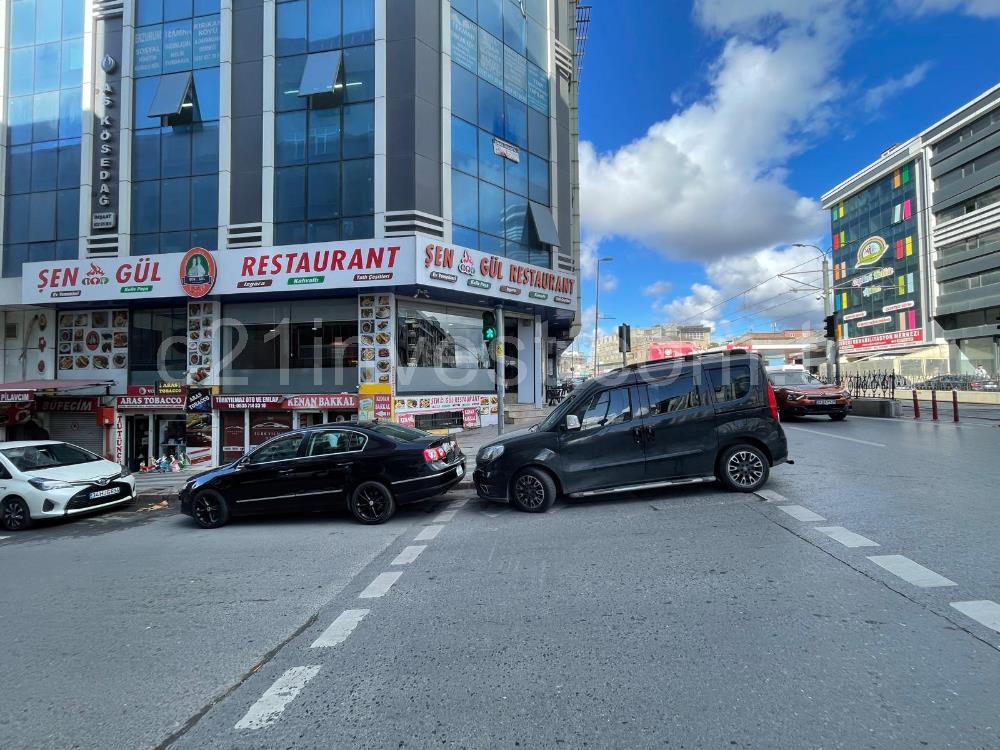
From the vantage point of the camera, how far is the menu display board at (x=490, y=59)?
19078 mm

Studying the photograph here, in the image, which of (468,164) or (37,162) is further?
(37,162)

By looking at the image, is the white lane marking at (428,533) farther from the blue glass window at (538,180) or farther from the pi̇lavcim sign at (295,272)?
the blue glass window at (538,180)

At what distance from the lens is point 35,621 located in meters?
4.54

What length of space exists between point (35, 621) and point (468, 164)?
55.5ft

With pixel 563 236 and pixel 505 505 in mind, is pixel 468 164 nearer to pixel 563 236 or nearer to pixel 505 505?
pixel 563 236

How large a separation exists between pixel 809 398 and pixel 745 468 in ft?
37.9

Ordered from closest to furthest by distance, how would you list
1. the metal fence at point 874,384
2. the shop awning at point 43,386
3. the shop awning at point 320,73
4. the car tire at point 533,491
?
the car tire at point 533,491
the shop awning at point 43,386
the shop awning at point 320,73
the metal fence at point 874,384

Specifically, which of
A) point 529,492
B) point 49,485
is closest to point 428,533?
point 529,492

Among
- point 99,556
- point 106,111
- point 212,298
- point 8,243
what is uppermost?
point 106,111

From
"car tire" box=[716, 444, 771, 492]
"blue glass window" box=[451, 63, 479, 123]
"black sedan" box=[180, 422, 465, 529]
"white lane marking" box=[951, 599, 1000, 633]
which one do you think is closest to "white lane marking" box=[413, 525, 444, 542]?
"black sedan" box=[180, 422, 465, 529]

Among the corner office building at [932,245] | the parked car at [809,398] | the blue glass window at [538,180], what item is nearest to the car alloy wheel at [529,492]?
the parked car at [809,398]

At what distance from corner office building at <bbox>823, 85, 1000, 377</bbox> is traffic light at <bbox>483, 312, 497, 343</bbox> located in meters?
43.1

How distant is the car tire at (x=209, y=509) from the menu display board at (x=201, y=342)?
1097 cm

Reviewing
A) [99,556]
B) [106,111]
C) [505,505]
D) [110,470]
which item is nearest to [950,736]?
[505,505]
